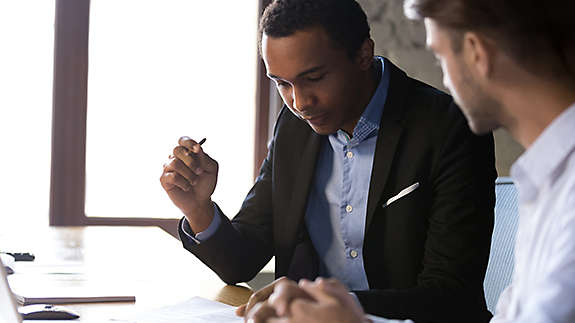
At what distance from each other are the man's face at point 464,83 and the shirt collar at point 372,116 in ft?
2.56

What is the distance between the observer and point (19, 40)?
3.12 m

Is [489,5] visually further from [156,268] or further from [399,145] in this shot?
[156,268]

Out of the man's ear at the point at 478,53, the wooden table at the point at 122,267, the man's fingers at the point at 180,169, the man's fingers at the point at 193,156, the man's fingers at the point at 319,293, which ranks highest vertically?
the man's ear at the point at 478,53

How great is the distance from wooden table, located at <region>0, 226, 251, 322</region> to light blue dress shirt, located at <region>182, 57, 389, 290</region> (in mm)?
131

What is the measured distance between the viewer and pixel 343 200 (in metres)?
1.62

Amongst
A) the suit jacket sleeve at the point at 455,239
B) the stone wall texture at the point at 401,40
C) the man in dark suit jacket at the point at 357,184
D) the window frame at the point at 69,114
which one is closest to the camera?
the suit jacket sleeve at the point at 455,239

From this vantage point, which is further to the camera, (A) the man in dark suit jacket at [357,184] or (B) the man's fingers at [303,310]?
(A) the man in dark suit jacket at [357,184]

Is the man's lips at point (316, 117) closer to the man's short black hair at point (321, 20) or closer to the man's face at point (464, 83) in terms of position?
the man's short black hair at point (321, 20)

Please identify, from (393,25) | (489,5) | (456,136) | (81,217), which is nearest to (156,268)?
(456,136)

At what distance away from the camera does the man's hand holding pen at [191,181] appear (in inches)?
61.2

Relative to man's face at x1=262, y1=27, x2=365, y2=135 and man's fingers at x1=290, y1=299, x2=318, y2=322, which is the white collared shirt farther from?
man's face at x1=262, y1=27, x2=365, y2=135

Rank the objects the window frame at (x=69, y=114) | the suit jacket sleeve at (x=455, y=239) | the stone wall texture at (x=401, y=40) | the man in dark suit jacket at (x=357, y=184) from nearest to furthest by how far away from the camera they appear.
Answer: the suit jacket sleeve at (x=455, y=239) → the man in dark suit jacket at (x=357, y=184) → the window frame at (x=69, y=114) → the stone wall texture at (x=401, y=40)

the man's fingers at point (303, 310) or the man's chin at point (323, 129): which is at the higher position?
the man's chin at point (323, 129)

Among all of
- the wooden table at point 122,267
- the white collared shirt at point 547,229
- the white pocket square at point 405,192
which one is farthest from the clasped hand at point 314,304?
the white pocket square at point 405,192
